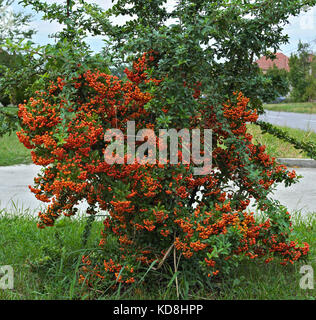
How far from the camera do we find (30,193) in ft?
20.4

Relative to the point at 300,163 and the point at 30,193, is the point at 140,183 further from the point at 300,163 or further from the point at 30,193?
the point at 300,163

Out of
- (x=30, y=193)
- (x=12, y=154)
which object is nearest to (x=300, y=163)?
(x=30, y=193)

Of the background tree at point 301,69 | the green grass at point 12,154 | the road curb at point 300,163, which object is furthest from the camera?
the background tree at point 301,69

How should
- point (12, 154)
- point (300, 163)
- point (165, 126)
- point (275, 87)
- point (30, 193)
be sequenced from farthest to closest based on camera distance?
point (12, 154), point (300, 163), point (30, 193), point (275, 87), point (165, 126)

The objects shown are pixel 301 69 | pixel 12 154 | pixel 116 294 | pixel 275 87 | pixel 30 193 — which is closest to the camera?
pixel 116 294

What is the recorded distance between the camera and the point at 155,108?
246cm

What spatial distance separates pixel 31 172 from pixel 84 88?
5717 millimetres

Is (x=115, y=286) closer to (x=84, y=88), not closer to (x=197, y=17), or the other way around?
(x=84, y=88)

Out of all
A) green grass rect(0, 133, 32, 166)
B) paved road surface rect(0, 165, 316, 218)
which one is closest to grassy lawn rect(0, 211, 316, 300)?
paved road surface rect(0, 165, 316, 218)

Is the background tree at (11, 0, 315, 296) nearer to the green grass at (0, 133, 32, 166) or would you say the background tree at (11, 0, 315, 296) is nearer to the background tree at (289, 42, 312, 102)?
the green grass at (0, 133, 32, 166)

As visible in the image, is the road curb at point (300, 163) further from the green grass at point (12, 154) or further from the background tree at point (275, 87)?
the background tree at point (275, 87)

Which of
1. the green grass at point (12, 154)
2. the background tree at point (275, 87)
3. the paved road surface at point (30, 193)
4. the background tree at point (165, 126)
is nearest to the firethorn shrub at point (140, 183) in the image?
the background tree at point (165, 126)

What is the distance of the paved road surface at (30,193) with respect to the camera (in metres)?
5.40

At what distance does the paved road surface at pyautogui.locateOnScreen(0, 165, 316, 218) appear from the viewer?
5.40 metres
